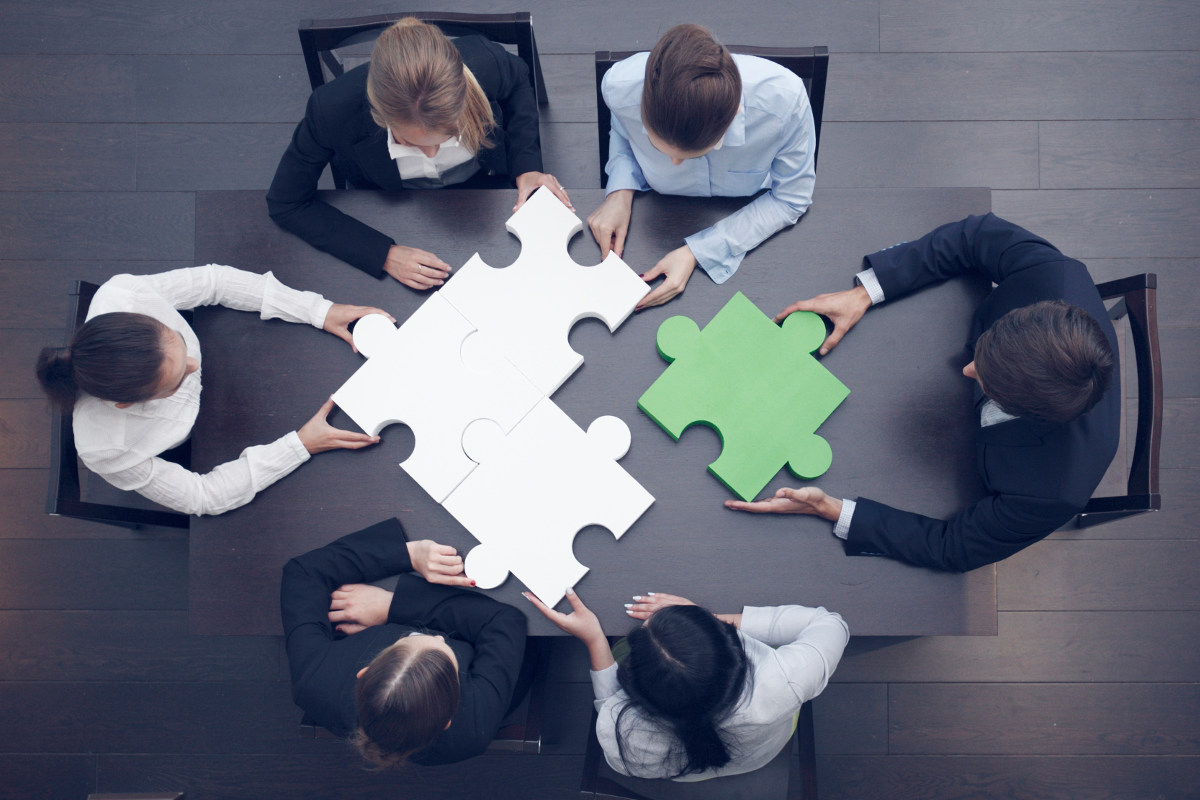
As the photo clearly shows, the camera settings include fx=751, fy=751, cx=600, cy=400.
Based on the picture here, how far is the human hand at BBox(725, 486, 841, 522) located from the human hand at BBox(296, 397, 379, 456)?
2.68 feet

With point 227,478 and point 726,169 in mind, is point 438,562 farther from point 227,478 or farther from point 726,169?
point 726,169

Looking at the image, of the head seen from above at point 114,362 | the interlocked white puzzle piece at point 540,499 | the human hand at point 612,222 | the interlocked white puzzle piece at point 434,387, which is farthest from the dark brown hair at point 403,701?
the human hand at point 612,222

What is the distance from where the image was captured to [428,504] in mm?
1656

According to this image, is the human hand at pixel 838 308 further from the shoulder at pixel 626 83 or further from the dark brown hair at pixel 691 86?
the shoulder at pixel 626 83

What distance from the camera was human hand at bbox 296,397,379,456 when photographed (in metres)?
1.64

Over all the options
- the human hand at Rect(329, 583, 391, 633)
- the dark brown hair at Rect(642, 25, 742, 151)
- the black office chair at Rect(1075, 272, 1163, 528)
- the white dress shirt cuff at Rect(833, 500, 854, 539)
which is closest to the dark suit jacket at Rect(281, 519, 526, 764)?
the human hand at Rect(329, 583, 391, 633)

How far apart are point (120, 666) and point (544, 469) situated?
189cm

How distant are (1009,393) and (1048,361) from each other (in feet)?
0.30

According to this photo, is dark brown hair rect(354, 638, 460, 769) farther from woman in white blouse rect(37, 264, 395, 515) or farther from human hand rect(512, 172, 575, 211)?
human hand rect(512, 172, 575, 211)

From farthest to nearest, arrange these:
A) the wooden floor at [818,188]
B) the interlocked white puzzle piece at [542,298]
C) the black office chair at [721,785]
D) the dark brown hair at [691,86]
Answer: the wooden floor at [818,188] → the black office chair at [721,785] → the interlocked white puzzle piece at [542,298] → the dark brown hair at [691,86]

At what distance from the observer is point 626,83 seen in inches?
67.4

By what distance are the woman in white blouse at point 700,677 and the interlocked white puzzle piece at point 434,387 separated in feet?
1.24

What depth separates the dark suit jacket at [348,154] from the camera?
1729mm

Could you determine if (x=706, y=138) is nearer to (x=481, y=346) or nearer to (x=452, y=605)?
(x=481, y=346)
